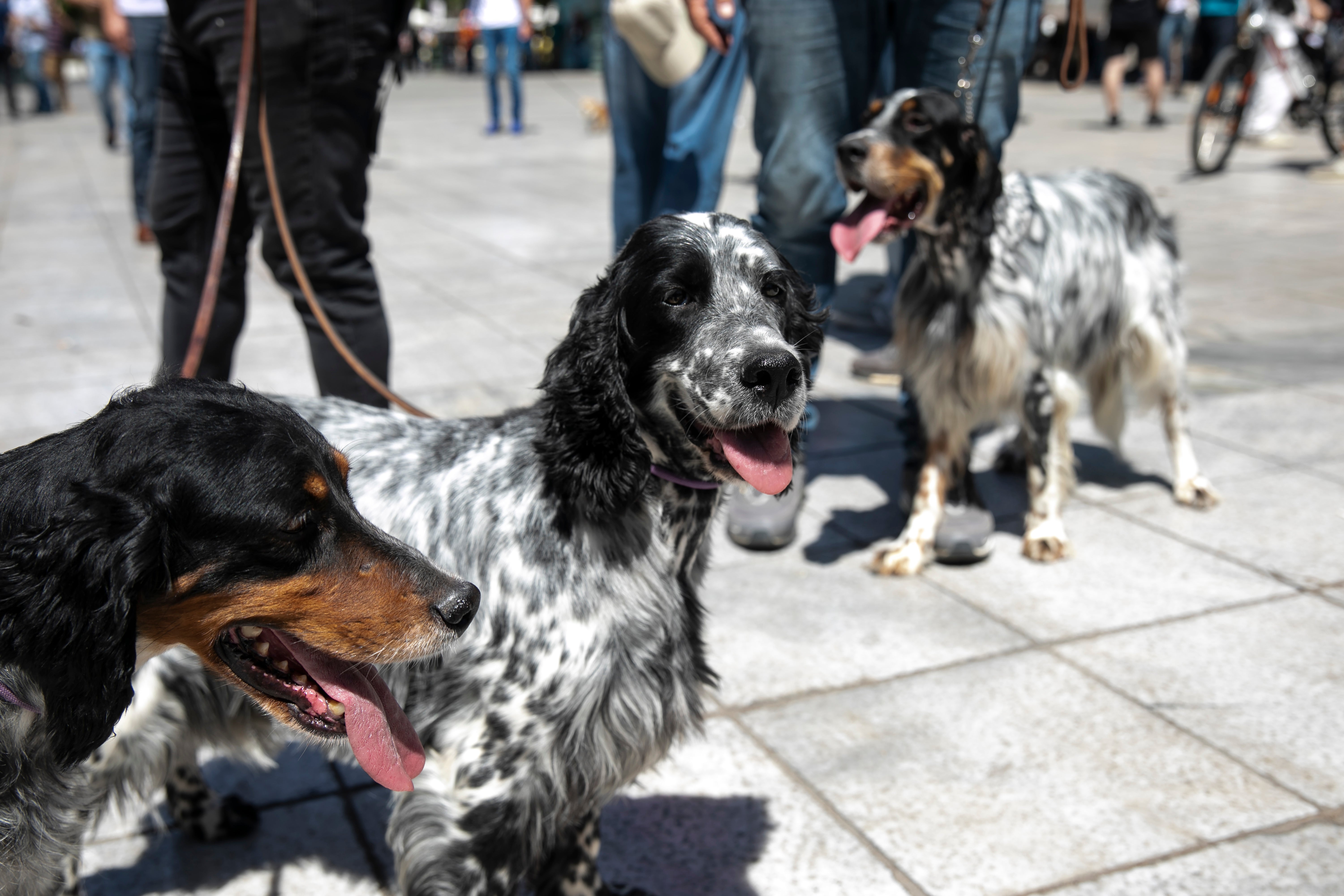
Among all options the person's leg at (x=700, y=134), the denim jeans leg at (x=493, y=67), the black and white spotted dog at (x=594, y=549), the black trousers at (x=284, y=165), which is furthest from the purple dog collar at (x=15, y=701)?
the denim jeans leg at (x=493, y=67)

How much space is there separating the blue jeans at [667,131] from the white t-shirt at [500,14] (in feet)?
42.1

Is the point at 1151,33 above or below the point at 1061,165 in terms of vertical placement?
above

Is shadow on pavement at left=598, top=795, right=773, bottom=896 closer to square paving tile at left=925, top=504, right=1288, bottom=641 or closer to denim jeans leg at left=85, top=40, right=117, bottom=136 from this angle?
square paving tile at left=925, top=504, right=1288, bottom=641

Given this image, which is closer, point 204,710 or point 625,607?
point 625,607

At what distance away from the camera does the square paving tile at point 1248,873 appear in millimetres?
2502

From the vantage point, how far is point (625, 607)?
2359 millimetres

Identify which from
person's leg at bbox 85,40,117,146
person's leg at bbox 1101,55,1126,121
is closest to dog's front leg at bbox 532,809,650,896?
person's leg at bbox 85,40,117,146

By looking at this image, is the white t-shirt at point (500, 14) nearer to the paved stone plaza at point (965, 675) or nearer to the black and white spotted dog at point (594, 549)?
the paved stone plaza at point (965, 675)

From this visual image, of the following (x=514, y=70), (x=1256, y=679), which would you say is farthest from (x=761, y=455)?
(x=514, y=70)

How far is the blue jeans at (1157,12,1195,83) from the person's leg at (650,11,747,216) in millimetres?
18345

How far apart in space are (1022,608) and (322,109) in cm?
278

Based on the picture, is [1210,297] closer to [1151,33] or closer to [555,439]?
[555,439]

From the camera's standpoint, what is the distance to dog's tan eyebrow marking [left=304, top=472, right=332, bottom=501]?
6.40 ft

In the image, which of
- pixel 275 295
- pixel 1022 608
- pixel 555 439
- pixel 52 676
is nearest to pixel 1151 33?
pixel 275 295
